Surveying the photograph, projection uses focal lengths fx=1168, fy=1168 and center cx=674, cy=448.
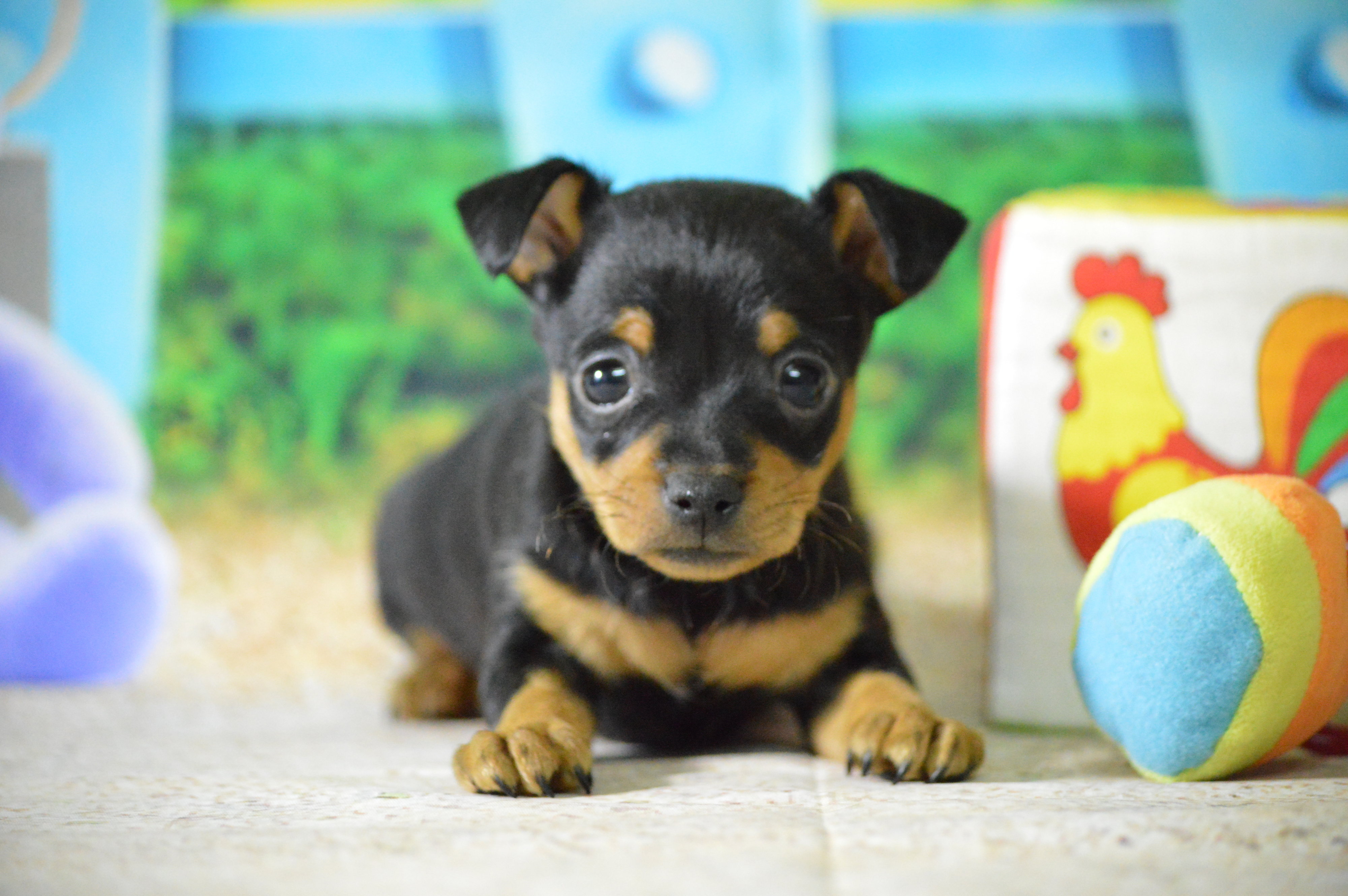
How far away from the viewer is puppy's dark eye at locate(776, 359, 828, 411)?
2.04 meters

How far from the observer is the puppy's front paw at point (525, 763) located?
5.79ft

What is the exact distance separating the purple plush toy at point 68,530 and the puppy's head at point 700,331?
189 cm

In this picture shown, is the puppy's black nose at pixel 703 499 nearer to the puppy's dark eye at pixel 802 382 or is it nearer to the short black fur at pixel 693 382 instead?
the short black fur at pixel 693 382

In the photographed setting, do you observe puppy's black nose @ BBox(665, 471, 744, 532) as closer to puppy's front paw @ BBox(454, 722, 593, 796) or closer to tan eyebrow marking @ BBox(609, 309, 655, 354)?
tan eyebrow marking @ BBox(609, 309, 655, 354)

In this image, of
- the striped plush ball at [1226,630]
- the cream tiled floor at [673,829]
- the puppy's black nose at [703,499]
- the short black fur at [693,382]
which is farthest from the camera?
the short black fur at [693,382]

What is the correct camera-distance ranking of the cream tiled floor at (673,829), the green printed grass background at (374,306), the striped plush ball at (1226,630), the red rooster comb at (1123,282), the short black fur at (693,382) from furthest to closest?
the green printed grass background at (374,306) → the red rooster comb at (1123,282) → the short black fur at (693,382) → the striped plush ball at (1226,630) → the cream tiled floor at (673,829)

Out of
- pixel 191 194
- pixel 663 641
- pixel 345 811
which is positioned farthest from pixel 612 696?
pixel 191 194

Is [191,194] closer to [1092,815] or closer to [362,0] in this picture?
[362,0]

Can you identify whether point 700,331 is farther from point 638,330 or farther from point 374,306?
point 374,306

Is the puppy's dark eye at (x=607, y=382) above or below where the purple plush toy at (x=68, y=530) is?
above

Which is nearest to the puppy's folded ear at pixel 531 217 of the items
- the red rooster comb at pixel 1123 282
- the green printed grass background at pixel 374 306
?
the red rooster comb at pixel 1123 282

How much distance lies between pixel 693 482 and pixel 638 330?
0.33m

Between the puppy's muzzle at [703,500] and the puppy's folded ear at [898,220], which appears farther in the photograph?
the puppy's folded ear at [898,220]

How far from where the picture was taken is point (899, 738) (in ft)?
6.08
